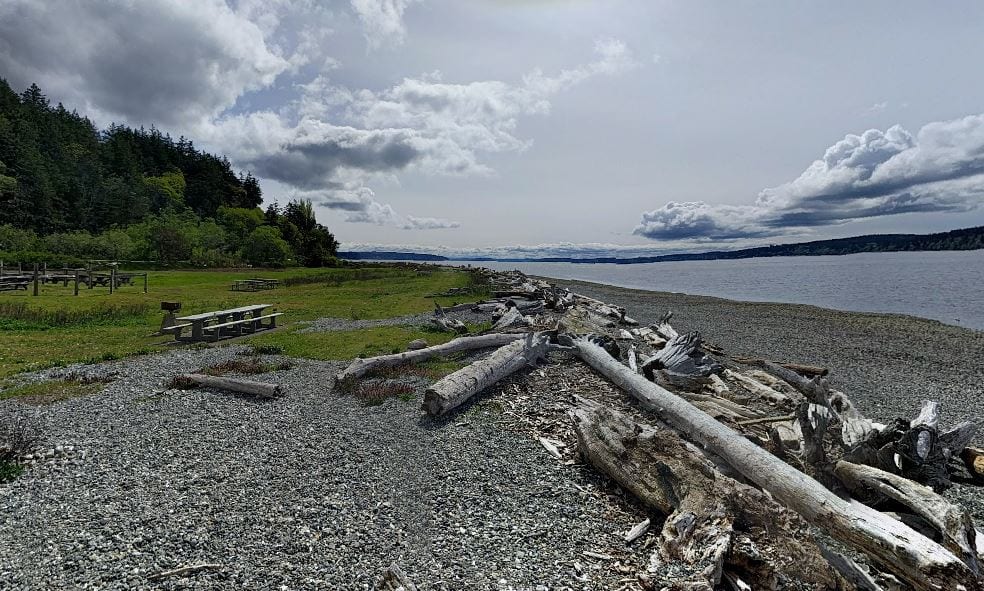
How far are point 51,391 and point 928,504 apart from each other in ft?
57.1

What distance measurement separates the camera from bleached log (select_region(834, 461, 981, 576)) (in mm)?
4879

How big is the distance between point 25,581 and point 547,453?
691cm

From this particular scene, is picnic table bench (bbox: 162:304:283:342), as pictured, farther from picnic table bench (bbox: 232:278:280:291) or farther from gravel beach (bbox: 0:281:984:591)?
picnic table bench (bbox: 232:278:280:291)

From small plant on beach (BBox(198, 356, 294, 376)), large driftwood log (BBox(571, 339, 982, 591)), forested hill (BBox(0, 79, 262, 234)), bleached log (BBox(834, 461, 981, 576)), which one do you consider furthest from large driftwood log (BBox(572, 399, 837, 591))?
forested hill (BBox(0, 79, 262, 234))

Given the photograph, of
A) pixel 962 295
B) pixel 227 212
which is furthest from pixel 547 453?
pixel 227 212

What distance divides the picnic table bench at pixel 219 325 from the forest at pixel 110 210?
39.6 metres

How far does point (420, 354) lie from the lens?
1519 cm

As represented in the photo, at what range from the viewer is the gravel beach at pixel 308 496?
505 centimetres

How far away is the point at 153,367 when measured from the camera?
14102 millimetres

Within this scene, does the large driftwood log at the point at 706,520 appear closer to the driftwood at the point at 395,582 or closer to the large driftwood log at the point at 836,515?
the large driftwood log at the point at 836,515

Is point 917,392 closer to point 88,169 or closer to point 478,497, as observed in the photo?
point 478,497

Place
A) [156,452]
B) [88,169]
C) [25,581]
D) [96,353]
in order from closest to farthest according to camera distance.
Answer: [25,581] → [156,452] → [96,353] → [88,169]

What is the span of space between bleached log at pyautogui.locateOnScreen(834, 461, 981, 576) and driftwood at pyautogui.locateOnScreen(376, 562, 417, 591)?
5584 millimetres

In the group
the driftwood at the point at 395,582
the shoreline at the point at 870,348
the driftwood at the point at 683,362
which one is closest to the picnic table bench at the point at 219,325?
the driftwood at the point at 683,362
